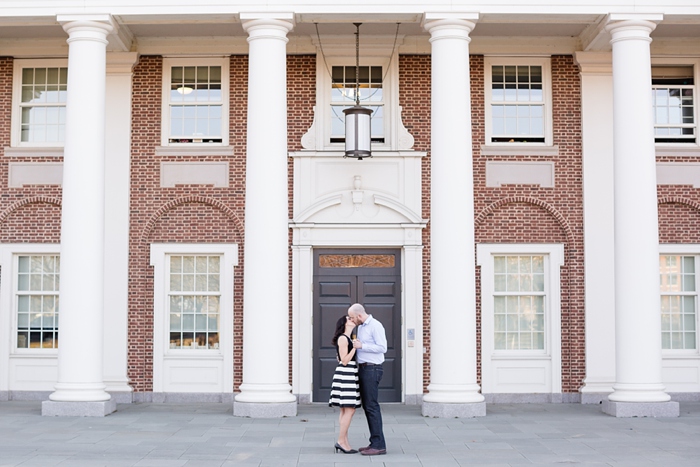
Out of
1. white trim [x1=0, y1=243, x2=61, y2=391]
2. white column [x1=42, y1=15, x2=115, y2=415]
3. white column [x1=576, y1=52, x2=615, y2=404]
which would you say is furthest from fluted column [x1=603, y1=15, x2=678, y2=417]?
white trim [x1=0, y1=243, x2=61, y2=391]

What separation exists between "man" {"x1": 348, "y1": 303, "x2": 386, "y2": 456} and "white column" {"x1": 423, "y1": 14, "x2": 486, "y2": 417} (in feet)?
13.1

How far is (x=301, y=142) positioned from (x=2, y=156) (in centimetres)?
602

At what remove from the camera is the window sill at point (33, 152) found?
739 inches

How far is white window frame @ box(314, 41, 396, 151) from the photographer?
18625 millimetres

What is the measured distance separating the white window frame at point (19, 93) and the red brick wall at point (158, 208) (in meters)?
1.71

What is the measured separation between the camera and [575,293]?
18.5m

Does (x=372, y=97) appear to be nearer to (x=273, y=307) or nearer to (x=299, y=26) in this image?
(x=299, y=26)

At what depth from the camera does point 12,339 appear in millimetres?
18719

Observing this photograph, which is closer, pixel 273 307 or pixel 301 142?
pixel 273 307

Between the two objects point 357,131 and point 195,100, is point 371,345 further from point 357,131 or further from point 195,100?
point 195,100

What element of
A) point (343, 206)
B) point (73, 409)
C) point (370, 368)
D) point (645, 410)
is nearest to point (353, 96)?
point (343, 206)

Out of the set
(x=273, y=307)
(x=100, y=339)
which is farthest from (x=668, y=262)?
(x=100, y=339)

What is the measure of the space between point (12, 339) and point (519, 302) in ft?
33.1

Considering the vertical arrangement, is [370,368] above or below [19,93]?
below
